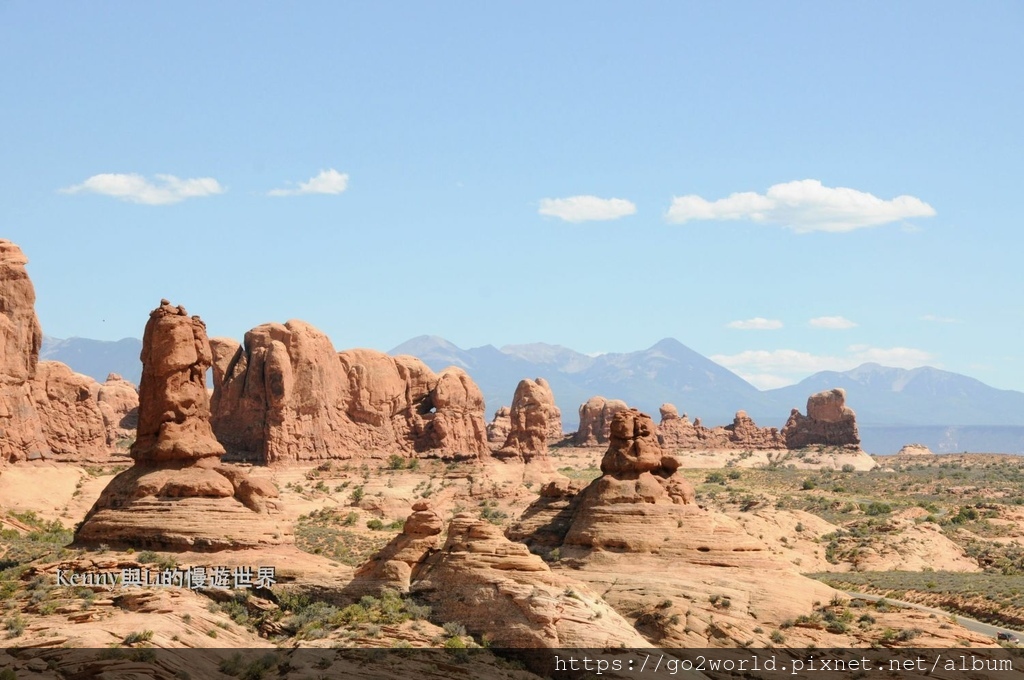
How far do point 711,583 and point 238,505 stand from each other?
13.7m

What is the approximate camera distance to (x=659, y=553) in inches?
1658

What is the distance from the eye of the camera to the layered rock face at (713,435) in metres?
124

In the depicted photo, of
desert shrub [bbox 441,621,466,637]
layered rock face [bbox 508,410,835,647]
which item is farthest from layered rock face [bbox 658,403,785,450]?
desert shrub [bbox 441,621,466,637]

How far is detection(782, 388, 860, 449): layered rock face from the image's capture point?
126 meters

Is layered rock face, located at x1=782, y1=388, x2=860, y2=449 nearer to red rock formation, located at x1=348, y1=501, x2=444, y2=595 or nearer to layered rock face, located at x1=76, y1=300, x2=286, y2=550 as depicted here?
red rock formation, located at x1=348, y1=501, x2=444, y2=595

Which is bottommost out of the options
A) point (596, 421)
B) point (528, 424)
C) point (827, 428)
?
point (528, 424)

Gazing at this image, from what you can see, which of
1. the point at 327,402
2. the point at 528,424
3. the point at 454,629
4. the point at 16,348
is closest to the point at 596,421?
the point at 528,424

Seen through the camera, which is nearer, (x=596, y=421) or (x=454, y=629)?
(x=454, y=629)

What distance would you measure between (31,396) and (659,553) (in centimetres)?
3341

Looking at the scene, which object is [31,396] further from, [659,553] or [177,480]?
[659,553]

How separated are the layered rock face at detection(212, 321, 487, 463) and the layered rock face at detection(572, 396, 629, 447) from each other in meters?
39.5

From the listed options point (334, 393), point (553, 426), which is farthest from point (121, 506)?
point (553, 426)

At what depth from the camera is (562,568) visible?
137 feet

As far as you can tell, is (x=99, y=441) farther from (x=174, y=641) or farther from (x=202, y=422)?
(x=174, y=641)
